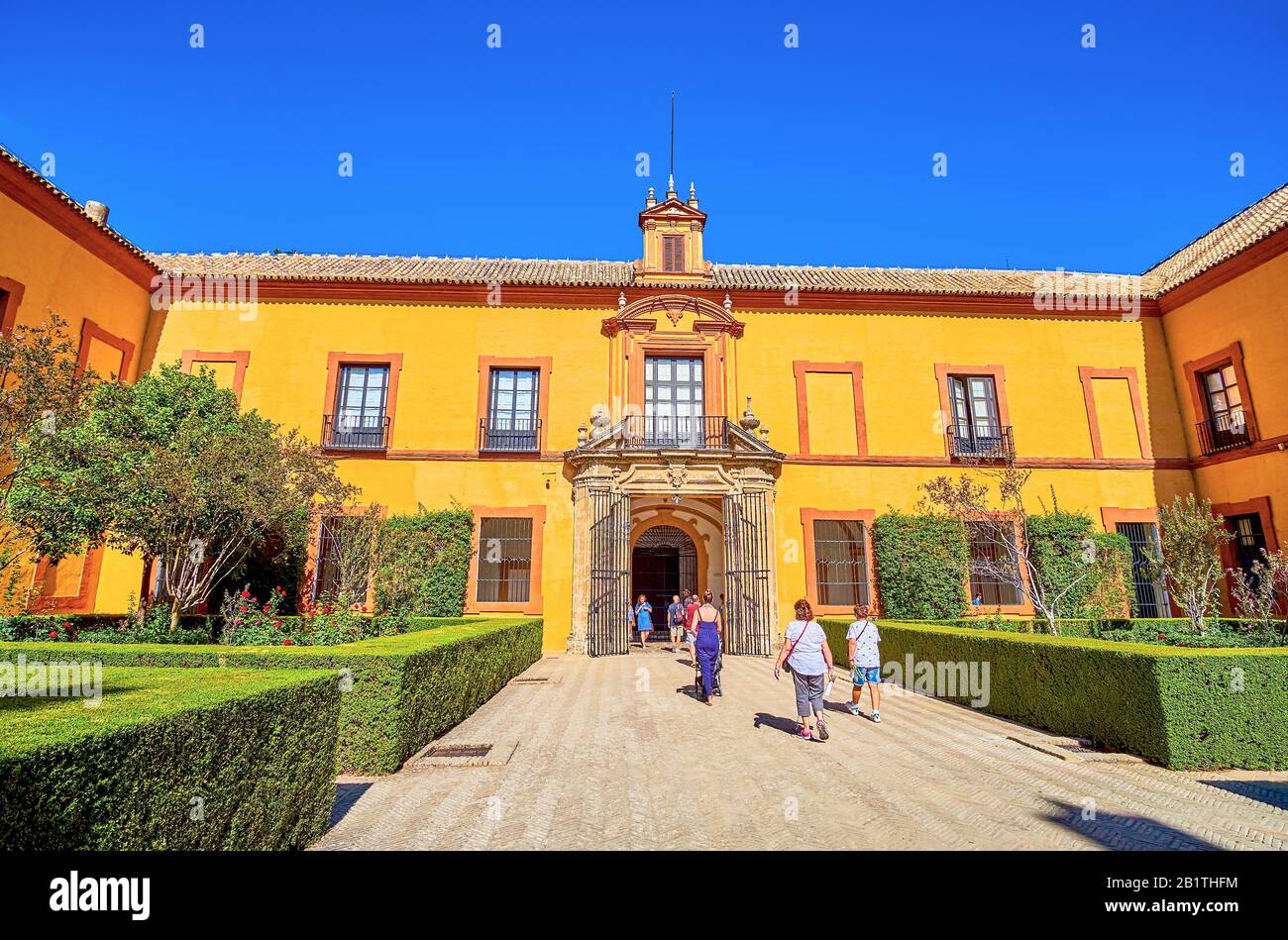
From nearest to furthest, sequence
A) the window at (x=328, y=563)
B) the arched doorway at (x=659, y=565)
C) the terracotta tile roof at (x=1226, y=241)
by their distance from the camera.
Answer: the window at (x=328, y=563) < the terracotta tile roof at (x=1226, y=241) < the arched doorway at (x=659, y=565)

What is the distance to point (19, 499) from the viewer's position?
9.18m

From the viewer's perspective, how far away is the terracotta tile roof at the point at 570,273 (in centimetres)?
1608

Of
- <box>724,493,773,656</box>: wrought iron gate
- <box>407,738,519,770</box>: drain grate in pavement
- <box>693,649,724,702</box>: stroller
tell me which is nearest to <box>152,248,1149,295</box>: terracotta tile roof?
<box>724,493,773,656</box>: wrought iron gate

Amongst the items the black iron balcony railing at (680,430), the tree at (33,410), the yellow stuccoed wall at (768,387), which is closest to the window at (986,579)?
the yellow stuccoed wall at (768,387)

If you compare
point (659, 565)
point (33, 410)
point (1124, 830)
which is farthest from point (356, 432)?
point (1124, 830)

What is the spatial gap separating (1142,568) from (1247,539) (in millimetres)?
2500

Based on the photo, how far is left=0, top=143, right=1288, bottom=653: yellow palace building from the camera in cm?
1415

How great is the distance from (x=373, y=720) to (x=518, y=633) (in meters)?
5.62

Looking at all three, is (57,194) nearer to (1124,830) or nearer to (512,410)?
(512,410)

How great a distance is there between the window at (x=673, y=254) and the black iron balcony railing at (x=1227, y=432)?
14954mm

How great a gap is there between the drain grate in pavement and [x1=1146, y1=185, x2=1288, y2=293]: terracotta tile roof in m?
19.6

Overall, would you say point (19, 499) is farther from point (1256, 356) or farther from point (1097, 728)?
point (1256, 356)

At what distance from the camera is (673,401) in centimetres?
1577

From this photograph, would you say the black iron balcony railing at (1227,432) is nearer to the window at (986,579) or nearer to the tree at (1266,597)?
the tree at (1266,597)
